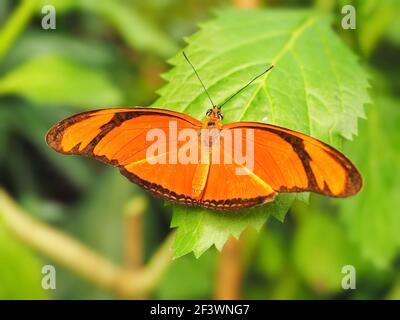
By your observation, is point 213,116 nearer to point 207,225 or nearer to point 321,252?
point 207,225

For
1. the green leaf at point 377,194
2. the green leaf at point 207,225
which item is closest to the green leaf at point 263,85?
the green leaf at point 207,225

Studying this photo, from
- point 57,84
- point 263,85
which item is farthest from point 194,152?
point 57,84

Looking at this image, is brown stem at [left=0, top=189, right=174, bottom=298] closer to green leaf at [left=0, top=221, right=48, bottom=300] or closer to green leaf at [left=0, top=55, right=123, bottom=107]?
green leaf at [left=0, top=221, right=48, bottom=300]

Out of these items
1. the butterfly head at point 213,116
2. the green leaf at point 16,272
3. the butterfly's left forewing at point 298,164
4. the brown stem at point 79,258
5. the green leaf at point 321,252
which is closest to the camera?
the butterfly's left forewing at point 298,164

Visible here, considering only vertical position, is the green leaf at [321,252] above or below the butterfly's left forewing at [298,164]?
below

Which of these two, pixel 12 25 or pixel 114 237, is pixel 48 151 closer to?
pixel 114 237

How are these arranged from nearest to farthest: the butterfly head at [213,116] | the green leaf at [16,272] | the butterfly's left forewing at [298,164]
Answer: the butterfly's left forewing at [298,164] → the butterfly head at [213,116] → the green leaf at [16,272]

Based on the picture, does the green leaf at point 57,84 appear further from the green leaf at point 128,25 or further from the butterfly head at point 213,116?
the butterfly head at point 213,116

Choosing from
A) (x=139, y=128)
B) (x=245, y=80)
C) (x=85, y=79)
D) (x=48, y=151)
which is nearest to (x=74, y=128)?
(x=139, y=128)
